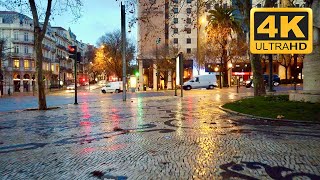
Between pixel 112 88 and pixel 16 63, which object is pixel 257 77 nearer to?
pixel 112 88

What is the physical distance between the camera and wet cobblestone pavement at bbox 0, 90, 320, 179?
5.39 m

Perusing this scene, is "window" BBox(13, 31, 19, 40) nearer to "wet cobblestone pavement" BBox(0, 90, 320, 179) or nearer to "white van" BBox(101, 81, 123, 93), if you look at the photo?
"white van" BBox(101, 81, 123, 93)

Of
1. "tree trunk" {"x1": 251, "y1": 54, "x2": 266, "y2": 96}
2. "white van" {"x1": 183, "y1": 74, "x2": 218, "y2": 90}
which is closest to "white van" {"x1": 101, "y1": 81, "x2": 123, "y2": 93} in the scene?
"white van" {"x1": 183, "y1": 74, "x2": 218, "y2": 90}

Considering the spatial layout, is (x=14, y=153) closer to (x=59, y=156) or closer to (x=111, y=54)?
(x=59, y=156)

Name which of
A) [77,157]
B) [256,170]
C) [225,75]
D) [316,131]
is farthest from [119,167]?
[225,75]

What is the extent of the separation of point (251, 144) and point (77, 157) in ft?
11.6

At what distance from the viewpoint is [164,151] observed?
686 centimetres

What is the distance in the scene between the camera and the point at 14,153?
720 centimetres

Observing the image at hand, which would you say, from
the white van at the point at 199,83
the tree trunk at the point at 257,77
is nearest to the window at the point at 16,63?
the white van at the point at 199,83

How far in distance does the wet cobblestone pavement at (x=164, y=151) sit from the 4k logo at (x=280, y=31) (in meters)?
1.80

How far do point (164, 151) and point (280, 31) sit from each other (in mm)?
3121

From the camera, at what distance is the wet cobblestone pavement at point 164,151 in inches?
212

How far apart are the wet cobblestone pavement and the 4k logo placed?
180 cm

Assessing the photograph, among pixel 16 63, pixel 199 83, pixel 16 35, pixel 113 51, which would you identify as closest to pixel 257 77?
pixel 199 83
